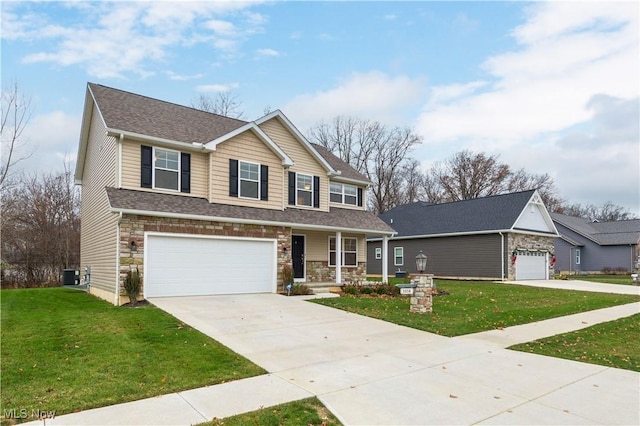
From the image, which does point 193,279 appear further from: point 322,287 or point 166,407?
point 166,407

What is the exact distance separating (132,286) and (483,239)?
20156 millimetres

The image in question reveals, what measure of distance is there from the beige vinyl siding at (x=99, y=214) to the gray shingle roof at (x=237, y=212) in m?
0.69

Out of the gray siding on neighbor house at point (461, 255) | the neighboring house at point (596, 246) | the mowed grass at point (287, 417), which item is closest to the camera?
the mowed grass at point (287, 417)

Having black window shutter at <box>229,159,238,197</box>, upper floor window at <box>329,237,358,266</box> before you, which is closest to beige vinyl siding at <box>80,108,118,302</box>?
black window shutter at <box>229,159,238,197</box>

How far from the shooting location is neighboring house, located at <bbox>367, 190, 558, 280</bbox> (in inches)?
931

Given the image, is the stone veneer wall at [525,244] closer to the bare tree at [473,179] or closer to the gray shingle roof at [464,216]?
the gray shingle roof at [464,216]

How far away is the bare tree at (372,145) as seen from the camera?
39.9m

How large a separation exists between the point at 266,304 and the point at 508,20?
11485 mm

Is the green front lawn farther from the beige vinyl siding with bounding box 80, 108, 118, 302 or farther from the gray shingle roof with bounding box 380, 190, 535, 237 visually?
the beige vinyl siding with bounding box 80, 108, 118, 302

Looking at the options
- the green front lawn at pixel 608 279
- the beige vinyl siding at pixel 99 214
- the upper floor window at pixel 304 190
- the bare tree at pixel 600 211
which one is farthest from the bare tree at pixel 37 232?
the bare tree at pixel 600 211

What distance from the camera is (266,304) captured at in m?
11.8

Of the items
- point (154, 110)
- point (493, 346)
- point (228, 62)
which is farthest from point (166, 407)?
point (228, 62)

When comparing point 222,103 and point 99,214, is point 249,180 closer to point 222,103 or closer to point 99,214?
point 99,214

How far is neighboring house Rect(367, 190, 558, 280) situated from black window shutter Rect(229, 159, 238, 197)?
12.7 meters
